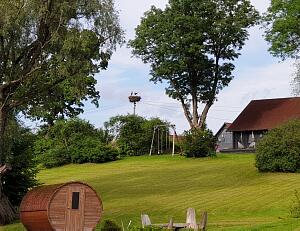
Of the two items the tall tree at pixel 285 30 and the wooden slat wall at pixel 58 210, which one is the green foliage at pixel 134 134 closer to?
the tall tree at pixel 285 30

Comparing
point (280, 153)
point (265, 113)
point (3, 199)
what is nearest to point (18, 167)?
point (3, 199)

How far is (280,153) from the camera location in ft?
134

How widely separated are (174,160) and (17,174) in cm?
2494

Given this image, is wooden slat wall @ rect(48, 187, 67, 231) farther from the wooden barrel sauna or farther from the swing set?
the swing set

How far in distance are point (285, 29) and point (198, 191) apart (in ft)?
103

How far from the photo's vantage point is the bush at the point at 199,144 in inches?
2210

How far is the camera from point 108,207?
3009 centimetres

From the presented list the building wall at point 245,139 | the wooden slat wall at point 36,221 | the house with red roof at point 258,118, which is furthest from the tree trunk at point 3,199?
the building wall at point 245,139

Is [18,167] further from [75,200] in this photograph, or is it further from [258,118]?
[258,118]

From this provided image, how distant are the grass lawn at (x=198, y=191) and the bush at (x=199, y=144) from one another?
9.88 ft

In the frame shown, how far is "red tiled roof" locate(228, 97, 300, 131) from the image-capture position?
65.3m

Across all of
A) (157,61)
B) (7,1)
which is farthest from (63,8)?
(157,61)

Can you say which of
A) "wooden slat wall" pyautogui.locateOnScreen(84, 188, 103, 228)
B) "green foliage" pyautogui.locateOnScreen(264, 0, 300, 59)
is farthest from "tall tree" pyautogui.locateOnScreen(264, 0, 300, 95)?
"wooden slat wall" pyautogui.locateOnScreen(84, 188, 103, 228)

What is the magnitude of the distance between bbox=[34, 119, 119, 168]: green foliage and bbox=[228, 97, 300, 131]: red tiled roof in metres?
15.4
